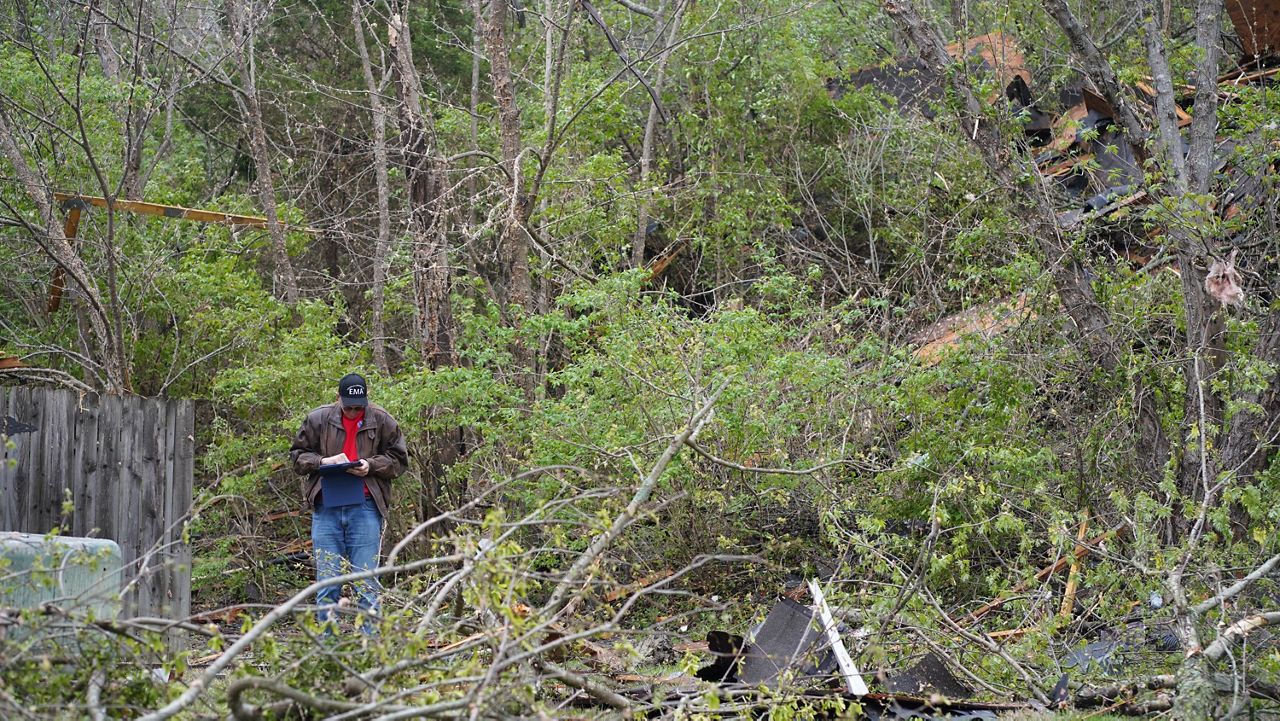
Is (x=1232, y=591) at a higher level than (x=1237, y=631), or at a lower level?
higher

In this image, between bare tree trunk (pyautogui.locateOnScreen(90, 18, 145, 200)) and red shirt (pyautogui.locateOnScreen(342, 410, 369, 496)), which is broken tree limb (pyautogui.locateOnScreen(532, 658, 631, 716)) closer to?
red shirt (pyautogui.locateOnScreen(342, 410, 369, 496))

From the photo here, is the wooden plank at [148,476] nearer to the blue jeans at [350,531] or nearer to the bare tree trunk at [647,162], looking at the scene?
the blue jeans at [350,531]

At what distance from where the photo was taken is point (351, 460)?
7660 millimetres

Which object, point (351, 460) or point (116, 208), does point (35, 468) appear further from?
point (116, 208)

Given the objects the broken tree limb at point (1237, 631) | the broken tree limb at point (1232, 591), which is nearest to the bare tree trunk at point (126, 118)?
the broken tree limb at point (1232, 591)

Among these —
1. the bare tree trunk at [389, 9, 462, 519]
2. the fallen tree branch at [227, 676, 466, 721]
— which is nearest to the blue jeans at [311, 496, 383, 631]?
the bare tree trunk at [389, 9, 462, 519]

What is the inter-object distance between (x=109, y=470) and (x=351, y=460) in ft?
4.52

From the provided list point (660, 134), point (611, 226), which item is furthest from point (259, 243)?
point (660, 134)

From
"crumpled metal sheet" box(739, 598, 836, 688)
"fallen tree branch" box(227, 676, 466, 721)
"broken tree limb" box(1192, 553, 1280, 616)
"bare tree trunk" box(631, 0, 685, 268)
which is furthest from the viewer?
"bare tree trunk" box(631, 0, 685, 268)

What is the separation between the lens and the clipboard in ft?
25.2

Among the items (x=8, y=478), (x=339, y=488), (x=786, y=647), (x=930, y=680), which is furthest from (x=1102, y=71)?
(x=8, y=478)

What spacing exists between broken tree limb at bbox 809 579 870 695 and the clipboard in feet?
9.75

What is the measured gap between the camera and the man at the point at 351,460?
770cm

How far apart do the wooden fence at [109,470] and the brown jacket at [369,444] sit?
0.78m
